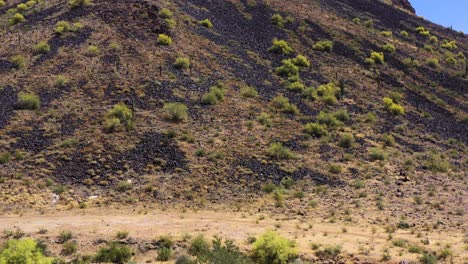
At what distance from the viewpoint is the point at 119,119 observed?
27.3m

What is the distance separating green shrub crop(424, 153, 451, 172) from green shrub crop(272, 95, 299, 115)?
979 cm

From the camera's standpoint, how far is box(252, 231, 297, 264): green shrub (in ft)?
49.3

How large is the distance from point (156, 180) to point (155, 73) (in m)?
12.9

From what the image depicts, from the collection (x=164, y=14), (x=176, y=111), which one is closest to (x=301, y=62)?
(x=164, y=14)

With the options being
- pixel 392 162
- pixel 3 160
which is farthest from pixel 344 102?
pixel 3 160

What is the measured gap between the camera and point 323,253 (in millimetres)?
15883

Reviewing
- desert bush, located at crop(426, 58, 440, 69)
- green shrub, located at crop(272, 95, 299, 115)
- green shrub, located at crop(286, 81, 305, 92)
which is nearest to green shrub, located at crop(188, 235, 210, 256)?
green shrub, located at crop(272, 95, 299, 115)

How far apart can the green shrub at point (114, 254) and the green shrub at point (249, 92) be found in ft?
63.7

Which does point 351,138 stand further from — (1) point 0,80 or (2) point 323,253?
(1) point 0,80

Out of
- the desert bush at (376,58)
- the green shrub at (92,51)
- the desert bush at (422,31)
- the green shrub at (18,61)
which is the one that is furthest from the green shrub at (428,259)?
the desert bush at (422,31)

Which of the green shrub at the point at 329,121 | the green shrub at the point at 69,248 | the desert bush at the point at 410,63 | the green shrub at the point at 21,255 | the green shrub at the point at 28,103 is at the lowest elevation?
the green shrub at the point at 28,103

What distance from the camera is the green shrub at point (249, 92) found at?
33.2m

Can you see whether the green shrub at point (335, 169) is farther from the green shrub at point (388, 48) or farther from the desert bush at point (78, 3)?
the desert bush at point (78, 3)

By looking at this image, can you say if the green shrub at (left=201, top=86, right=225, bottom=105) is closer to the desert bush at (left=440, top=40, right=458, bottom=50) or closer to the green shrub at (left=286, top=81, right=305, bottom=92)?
the green shrub at (left=286, top=81, right=305, bottom=92)
